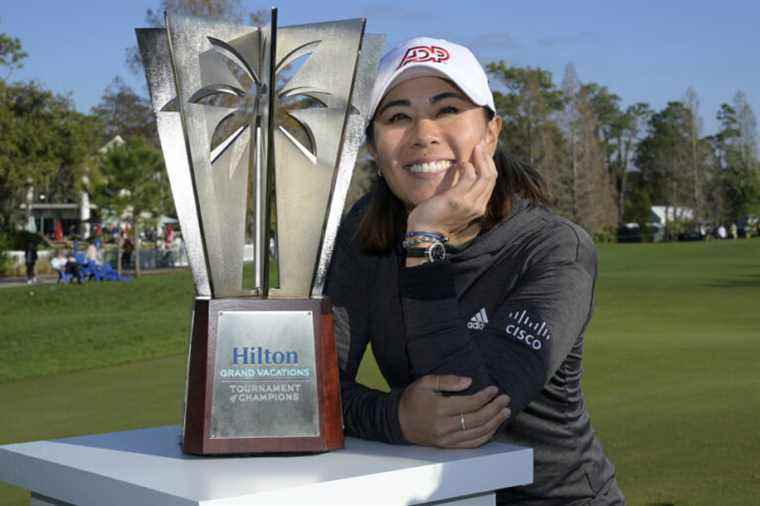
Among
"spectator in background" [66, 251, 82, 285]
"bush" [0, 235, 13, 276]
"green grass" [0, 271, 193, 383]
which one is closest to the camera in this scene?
"green grass" [0, 271, 193, 383]

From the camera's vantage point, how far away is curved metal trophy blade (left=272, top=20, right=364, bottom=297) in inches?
A: 97.4

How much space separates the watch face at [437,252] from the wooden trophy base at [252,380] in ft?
1.03

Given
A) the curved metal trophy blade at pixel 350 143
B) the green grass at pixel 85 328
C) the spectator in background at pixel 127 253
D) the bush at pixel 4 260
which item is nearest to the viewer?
the curved metal trophy blade at pixel 350 143

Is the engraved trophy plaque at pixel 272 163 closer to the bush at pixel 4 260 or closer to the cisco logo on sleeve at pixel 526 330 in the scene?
the cisco logo on sleeve at pixel 526 330

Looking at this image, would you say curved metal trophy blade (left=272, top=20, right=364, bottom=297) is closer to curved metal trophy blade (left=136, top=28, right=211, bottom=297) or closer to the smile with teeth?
curved metal trophy blade (left=136, top=28, right=211, bottom=297)

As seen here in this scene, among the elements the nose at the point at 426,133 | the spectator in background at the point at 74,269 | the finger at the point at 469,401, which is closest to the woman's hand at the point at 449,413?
the finger at the point at 469,401

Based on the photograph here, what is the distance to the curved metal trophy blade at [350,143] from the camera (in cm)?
249

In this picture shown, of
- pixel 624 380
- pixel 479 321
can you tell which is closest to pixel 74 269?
pixel 624 380

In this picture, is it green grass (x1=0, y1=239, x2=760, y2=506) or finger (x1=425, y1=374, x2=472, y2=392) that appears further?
green grass (x1=0, y1=239, x2=760, y2=506)

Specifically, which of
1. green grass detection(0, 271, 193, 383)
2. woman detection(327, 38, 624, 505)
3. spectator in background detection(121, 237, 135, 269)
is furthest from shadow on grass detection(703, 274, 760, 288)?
woman detection(327, 38, 624, 505)

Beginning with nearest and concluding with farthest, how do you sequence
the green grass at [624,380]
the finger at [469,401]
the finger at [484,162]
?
the finger at [469,401] → the finger at [484,162] → the green grass at [624,380]

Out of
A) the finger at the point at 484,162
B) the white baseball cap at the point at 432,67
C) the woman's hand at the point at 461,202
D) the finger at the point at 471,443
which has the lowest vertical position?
the finger at the point at 471,443

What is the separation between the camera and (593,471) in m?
2.60

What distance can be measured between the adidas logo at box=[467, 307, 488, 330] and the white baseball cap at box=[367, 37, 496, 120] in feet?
1.54
